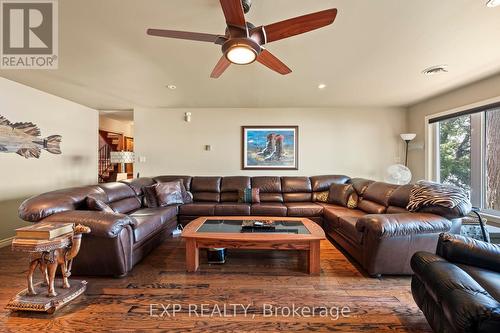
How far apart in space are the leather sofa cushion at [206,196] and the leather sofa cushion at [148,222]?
Result: 30.6 inches

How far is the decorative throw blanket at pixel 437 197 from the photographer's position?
7.63ft

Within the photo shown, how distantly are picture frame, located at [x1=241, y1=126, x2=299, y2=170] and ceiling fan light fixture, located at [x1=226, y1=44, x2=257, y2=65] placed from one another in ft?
10.1

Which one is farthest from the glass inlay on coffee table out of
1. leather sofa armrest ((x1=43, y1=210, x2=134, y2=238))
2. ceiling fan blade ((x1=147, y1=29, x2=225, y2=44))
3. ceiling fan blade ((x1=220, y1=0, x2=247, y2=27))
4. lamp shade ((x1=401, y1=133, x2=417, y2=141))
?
lamp shade ((x1=401, y1=133, x2=417, y2=141))

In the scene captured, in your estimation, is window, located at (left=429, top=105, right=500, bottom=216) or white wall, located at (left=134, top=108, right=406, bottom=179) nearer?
window, located at (left=429, top=105, right=500, bottom=216)

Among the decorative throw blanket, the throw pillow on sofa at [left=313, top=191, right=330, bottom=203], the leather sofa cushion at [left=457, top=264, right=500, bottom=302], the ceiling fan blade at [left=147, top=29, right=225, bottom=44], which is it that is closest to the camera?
the leather sofa cushion at [left=457, top=264, right=500, bottom=302]

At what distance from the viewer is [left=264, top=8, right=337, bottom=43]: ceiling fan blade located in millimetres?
1472

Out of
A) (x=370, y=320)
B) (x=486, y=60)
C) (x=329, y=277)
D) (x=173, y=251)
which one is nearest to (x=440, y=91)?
(x=486, y=60)

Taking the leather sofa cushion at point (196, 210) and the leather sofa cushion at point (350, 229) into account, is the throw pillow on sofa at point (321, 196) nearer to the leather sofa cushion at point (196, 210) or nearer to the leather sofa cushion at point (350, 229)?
the leather sofa cushion at point (350, 229)

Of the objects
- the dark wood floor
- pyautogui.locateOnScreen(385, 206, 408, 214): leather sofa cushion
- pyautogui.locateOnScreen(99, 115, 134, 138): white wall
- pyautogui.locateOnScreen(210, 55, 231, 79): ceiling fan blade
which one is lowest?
the dark wood floor

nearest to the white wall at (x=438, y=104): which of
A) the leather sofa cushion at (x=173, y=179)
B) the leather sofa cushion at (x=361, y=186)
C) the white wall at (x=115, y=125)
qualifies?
the leather sofa cushion at (x=361, y=186)

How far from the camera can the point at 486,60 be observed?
2605 millimetres


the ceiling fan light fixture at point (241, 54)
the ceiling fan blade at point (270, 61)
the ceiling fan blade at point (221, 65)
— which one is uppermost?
the ceiling fan blade at point (221, 65)

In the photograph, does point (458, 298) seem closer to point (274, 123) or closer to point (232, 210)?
point (232, 210)

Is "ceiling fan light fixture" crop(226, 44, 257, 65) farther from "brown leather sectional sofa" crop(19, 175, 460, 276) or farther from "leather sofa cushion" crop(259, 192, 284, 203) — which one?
"leather sofa cushion" crop(259, 192, 284, 203)
